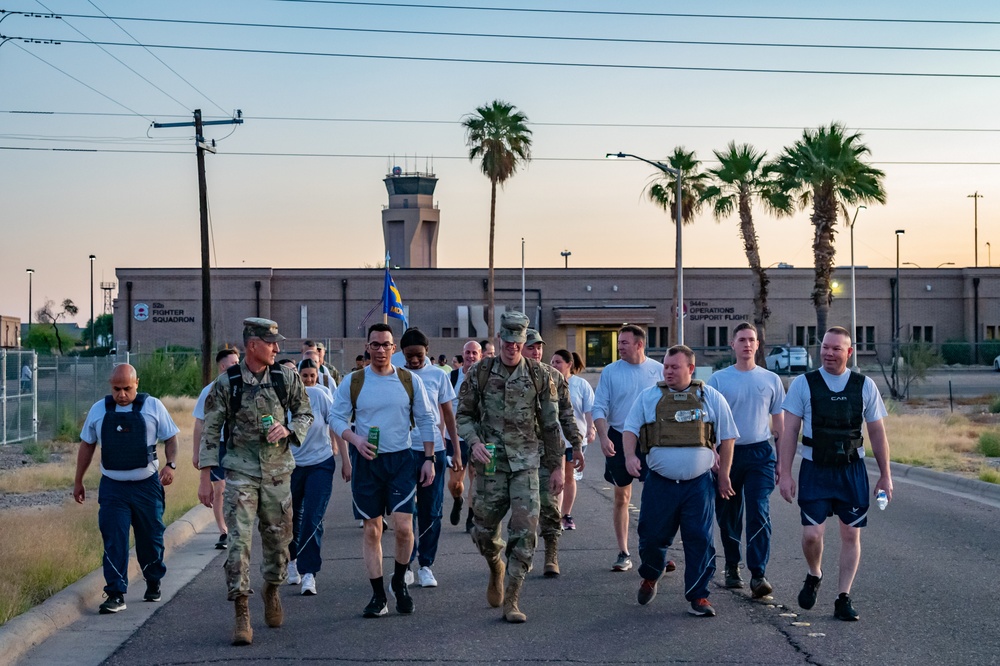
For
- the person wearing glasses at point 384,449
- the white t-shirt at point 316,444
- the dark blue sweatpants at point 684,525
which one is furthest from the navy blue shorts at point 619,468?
the white t-shirt at point 316,444

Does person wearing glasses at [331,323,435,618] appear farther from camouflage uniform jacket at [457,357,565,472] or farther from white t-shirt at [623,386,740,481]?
white t-shirt at [623,386,740,481]

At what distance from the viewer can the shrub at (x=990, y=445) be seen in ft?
67.1

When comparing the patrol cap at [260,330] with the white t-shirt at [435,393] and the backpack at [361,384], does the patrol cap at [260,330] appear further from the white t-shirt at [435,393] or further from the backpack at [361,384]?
the white t-shirt at [435,393]

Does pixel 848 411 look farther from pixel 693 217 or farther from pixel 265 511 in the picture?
pixel 693 217

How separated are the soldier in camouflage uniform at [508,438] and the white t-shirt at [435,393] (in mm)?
407

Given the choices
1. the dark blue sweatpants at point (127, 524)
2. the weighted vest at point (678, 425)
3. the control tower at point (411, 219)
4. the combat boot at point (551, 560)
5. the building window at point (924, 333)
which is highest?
the control tower at point (411, 219)

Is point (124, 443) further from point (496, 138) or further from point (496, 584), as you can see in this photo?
point (496, 138)

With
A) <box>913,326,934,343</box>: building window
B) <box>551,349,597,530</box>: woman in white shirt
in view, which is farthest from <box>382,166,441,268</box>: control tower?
<box>551,349,597,530</box>: woman in white shirt

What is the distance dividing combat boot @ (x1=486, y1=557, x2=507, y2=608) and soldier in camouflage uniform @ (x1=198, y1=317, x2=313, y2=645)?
1440mm

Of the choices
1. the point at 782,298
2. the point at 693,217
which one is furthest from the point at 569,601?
the point at 782,298

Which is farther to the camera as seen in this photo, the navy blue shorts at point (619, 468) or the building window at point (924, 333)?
the building window at point (924, 333)

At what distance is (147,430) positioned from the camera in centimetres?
855

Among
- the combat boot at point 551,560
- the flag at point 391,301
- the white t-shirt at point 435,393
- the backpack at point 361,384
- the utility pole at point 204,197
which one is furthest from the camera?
the flag at point 391,301

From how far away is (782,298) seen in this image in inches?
2697
